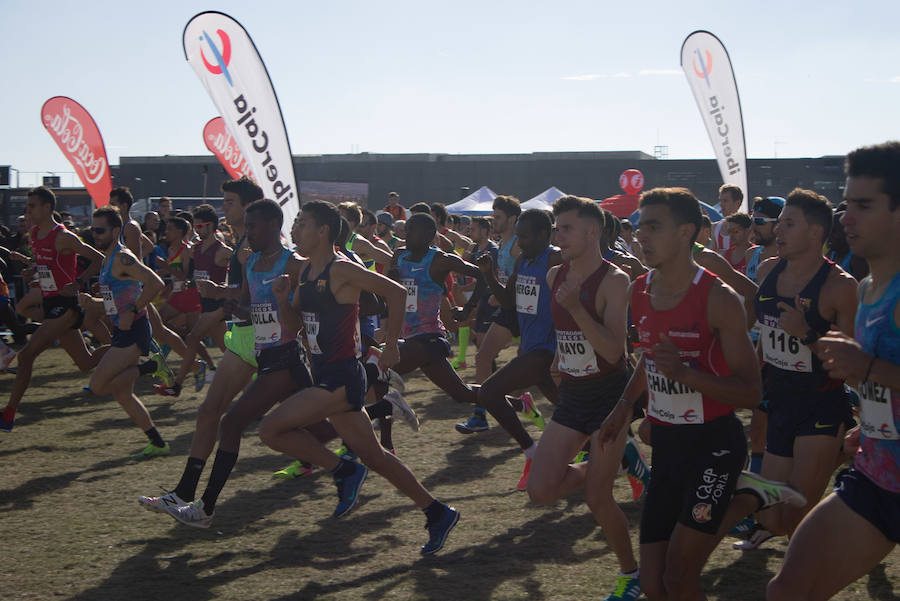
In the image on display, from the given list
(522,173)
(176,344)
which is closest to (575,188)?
(522,173)

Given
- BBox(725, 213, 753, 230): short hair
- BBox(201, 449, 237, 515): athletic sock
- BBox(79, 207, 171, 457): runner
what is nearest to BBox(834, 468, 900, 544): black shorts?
BBox(201, 449, 237, 515): athletic sock

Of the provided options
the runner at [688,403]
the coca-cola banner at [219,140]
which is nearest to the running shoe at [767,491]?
the runner at [688,403]

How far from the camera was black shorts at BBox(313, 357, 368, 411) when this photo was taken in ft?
17.2

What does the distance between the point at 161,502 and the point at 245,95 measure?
22.2 ft

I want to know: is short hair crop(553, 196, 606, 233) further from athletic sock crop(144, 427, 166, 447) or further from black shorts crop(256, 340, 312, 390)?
athletic sock crop(144, 427, 166, 447)

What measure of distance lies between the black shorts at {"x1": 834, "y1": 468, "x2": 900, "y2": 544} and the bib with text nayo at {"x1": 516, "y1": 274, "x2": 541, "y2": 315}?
3.58m

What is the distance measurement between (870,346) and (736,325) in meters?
0.56

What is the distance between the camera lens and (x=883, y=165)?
117 inches

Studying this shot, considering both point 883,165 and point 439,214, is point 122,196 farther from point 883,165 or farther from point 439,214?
point 883,165

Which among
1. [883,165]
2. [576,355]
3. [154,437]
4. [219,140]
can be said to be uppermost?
[219,140]

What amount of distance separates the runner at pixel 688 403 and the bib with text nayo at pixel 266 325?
277 centimetres

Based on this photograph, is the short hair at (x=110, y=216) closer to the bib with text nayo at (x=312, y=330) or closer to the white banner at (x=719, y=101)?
the bib with text nayo at (x=312, y=330)

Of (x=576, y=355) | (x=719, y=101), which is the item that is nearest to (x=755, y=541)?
(x=576, y=355)

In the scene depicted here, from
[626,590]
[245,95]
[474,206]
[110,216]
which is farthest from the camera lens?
[474,206]
